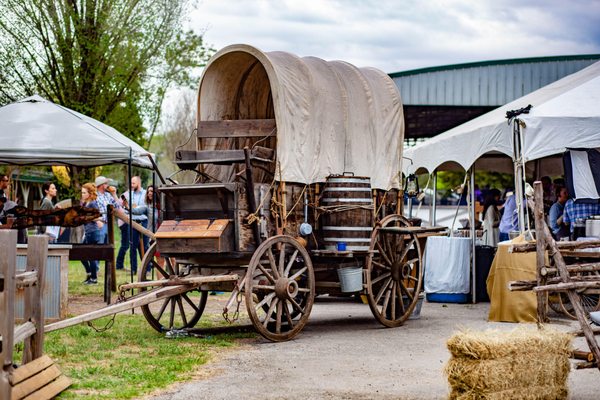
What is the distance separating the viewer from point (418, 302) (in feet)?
45.4

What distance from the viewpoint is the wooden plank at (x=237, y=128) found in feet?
39.6

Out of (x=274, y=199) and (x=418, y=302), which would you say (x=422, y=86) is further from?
(x=274, y=199)

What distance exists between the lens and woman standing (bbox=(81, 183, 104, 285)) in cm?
1783

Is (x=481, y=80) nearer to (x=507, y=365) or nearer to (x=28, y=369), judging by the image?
(x=507, y=365)

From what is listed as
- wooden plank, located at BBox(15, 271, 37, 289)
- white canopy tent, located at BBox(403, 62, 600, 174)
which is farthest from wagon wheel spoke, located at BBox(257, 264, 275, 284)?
white canopy tent, located at BBox(403, 62, 600, 174)

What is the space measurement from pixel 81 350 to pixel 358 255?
3711 mm

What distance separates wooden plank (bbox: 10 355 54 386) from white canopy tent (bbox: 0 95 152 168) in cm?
698

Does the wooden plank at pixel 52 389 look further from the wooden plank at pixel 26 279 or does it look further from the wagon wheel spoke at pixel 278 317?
the wagon wheel spoke at pixel 278 317

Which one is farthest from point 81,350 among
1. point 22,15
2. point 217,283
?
point 22,15

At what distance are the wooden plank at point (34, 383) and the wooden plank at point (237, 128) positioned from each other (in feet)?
16.0

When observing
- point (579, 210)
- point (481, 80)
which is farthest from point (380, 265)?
point (481, 80)

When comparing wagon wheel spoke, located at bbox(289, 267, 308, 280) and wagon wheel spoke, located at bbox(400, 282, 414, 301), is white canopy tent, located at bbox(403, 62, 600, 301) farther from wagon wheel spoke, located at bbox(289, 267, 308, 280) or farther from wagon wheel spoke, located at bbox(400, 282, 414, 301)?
wagon wheel spoke, located at bbox(289, 267, 308, 280)

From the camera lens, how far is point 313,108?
12266 millimetres

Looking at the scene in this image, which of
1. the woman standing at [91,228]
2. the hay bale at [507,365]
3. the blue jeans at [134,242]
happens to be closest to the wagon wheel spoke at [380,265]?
the hay bale at [507,365]
